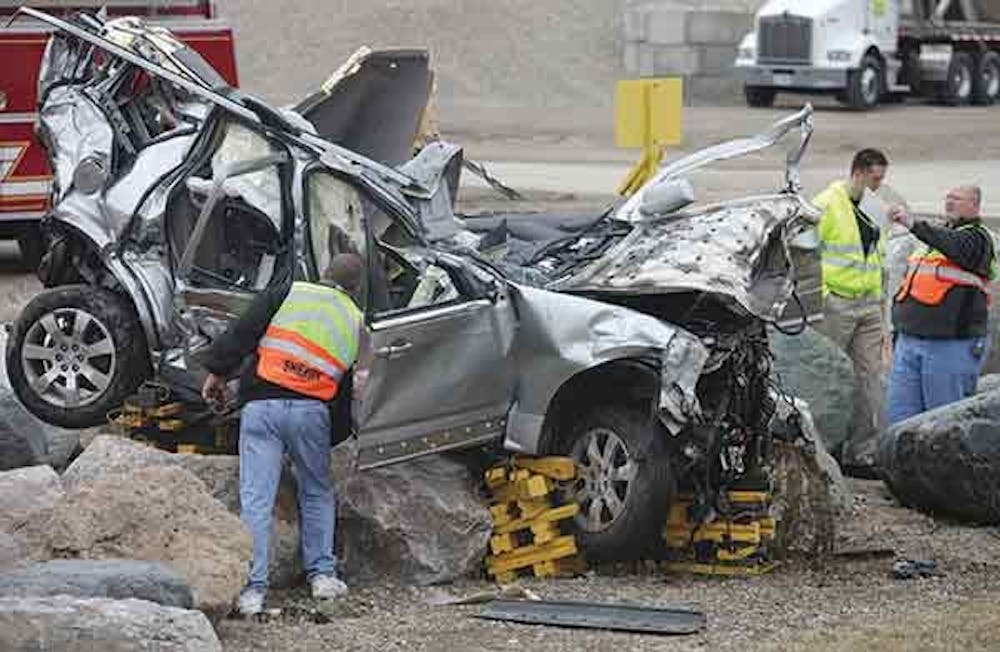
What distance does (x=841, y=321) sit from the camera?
45.2 feet

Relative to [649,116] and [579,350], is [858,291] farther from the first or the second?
[579,350]

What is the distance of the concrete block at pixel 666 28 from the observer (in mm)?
40625

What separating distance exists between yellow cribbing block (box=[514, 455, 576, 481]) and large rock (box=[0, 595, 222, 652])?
10.2ft

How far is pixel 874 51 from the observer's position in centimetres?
3772

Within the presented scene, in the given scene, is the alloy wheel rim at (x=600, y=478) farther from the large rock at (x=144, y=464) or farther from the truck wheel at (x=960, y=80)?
the truck wheel at (x=960, y=80)

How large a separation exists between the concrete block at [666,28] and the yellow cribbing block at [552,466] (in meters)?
30.5

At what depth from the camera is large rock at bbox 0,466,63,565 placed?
352 inches

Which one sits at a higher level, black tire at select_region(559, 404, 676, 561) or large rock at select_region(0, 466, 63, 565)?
large rock at select_region(0, 466, 63, 565)

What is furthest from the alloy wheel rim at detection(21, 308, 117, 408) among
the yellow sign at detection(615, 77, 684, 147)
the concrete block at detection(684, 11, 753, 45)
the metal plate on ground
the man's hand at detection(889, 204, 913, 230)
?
the concrete block at detection(684, 11, 753, 45)

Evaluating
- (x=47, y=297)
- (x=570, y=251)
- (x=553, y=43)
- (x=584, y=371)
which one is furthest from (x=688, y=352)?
(x=553, y=43)

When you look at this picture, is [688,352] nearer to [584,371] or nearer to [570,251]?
[584,371]

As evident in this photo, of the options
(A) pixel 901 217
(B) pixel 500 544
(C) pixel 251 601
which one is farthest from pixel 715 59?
(C) pixel 251 601

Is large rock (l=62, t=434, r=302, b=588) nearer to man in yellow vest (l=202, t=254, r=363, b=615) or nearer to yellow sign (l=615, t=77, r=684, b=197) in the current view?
man in yellow vest (l=202, t=254, r=363, b=615)

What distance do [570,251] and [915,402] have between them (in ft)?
10.1
